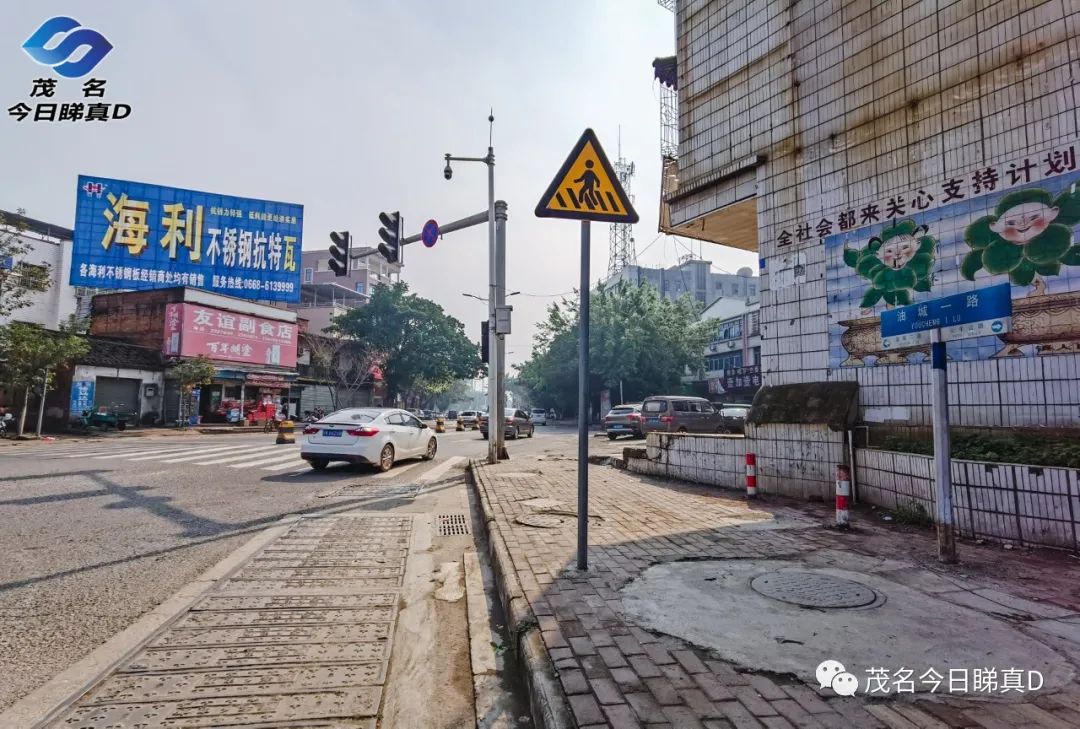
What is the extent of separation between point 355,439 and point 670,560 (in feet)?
25.8

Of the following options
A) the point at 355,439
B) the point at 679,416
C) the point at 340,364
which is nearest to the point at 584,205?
the point at 355,439

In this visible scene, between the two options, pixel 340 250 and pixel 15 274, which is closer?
pixel 340 250

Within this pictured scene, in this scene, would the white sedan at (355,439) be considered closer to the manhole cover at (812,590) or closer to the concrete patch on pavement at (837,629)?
the concrete patch on pavement at (837,629)

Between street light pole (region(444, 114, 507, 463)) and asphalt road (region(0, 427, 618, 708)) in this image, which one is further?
street light pole (region(444, 114, 507, 463))

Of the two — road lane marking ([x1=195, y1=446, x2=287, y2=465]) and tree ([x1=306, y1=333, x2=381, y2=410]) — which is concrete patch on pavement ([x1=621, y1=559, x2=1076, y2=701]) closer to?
road lane marking ([x1=195, y1=446, x2=287, y2=465])

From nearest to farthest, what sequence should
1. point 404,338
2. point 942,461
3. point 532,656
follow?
1. point 532,656
2. point 942,461
3. point 404,338

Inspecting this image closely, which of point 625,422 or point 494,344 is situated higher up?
point 494,344

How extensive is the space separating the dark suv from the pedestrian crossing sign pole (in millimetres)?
15121

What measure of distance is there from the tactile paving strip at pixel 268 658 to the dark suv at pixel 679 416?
1515 centimetres

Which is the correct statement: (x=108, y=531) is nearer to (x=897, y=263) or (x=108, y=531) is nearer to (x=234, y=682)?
(x=234, y=682)

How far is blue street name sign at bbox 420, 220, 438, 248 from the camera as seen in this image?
12.6m

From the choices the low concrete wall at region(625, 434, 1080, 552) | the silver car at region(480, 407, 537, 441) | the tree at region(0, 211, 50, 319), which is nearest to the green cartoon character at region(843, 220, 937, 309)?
the low concrete wall at region(625, 434, 1080, 552)

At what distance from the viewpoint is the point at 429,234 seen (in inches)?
498

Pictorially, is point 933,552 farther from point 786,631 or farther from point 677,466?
point 677,466
